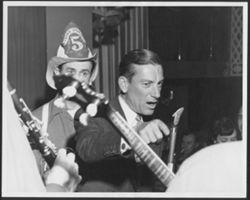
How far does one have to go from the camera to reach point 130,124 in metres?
1.43

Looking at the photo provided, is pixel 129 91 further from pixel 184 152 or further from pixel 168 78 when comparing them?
pixel 184 152

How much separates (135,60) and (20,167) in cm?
43

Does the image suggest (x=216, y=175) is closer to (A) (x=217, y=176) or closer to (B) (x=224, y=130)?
(A) (x=217, y=176)

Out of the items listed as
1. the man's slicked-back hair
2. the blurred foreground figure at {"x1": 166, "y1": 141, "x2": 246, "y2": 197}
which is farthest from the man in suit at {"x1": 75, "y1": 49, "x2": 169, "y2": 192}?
the blurred foreground figure at {"x1": 166, "y1": 141, "x2": 246, "y2": 197}

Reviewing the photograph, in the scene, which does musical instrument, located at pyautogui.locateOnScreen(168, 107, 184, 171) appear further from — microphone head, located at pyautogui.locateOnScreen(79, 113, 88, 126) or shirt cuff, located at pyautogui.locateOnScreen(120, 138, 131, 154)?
microphone head, located at pyautogui.locateOnScreen(79, 113, 88, 126)

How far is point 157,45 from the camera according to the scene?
1438mm

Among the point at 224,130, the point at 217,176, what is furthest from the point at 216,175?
the point at 224,130

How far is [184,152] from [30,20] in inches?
22.2

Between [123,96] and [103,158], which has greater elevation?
[123,96]

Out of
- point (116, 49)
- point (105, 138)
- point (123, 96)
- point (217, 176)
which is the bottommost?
point (217, 176)

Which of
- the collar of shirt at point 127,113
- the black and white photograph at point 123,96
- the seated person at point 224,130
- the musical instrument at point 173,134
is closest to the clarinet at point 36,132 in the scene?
the black and white photograph at point 123,96

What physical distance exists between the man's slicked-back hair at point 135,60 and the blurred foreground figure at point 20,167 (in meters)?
0.27

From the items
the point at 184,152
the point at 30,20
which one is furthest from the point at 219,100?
the point at 30,20

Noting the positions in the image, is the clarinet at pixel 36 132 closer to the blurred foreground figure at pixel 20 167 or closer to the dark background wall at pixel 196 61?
the blurred foreground figure at pixel 20 167
